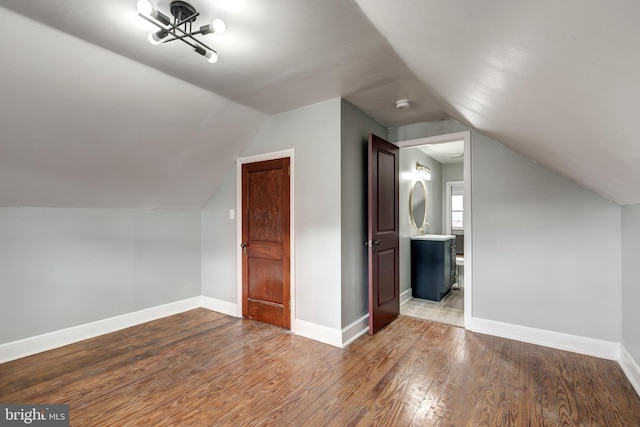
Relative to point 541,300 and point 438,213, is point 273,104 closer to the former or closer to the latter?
point 541,300

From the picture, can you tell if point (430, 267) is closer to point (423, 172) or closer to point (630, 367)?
point (423, 172)

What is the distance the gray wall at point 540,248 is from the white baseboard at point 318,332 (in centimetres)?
152

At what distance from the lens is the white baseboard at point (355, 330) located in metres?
2.94

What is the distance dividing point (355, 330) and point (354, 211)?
1212mm

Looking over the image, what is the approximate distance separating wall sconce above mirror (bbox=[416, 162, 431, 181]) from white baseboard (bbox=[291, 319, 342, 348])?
3036 mm

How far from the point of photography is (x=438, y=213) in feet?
20.0

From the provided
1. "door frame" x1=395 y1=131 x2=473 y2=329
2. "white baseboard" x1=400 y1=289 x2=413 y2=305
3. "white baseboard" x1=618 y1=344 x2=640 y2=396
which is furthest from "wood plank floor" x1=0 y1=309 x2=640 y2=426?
"white baseboard" x1=400 y1=289 x2=413 y2=305

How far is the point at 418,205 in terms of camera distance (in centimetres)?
497

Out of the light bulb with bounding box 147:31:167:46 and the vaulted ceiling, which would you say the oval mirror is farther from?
the light bulb with bounding box 147:31:167:46

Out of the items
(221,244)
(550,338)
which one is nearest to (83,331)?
(221,244)

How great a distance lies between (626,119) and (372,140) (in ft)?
7.44

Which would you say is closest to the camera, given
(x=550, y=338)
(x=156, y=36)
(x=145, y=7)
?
(x=145, y=7)

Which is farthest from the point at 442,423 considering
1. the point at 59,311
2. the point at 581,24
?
the point at 59,311

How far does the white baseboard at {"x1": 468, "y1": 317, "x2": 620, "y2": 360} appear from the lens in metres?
2.62
